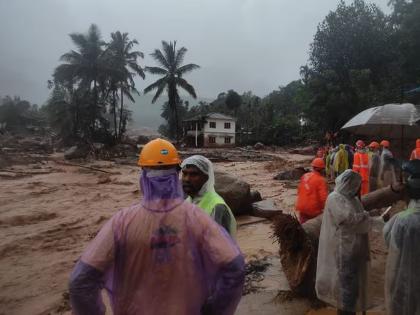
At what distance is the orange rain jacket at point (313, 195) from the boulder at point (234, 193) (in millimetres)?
3434

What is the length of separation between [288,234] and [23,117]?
196 feet

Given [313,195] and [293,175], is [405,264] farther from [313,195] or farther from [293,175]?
[293,175]

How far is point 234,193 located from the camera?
9078 millimetres

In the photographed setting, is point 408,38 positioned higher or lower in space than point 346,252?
higher

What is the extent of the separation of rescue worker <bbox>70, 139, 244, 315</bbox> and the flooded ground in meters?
2.72

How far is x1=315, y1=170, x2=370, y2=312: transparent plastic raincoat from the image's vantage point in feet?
12.0

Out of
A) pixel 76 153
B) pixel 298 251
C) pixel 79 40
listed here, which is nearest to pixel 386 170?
pixel 298 251

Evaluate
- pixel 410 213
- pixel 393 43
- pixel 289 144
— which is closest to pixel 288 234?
pixel 410 213

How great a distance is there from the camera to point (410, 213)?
3020 mm

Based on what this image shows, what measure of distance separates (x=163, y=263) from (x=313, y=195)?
4.07 meters

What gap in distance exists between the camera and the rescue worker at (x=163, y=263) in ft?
5.80

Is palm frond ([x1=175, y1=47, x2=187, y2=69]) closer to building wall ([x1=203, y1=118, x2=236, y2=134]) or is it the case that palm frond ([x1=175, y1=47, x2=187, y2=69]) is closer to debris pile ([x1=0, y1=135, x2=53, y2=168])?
building wall ([x1=203, y1=118, x2=236, y2=134])

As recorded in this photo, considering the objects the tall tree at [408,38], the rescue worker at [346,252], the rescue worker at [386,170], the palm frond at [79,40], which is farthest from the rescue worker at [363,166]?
the palm frond at [79,40]

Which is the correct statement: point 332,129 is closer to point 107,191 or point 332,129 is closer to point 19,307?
point 107,191
